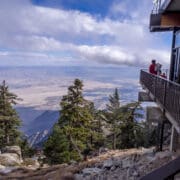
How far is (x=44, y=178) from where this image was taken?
567 inches

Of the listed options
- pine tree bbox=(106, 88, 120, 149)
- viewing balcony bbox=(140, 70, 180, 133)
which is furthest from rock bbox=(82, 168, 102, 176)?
pine tree bbox=(106, 88, 120, 149)

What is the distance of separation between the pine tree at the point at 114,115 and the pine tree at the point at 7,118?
11428 mm

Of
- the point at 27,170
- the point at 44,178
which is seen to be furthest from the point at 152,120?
the point at 27,170

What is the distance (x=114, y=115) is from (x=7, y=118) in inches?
515

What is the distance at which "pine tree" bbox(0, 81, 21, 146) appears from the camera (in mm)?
42438

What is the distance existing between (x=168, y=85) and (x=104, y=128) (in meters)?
37.1

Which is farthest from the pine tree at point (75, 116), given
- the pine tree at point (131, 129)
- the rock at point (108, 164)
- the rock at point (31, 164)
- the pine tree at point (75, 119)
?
the rock at point (108, 164)

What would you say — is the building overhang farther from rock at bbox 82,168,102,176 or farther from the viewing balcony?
rock at bbox 82,168,102,176

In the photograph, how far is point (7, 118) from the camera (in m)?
41.9

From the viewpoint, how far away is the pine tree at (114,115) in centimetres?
4312

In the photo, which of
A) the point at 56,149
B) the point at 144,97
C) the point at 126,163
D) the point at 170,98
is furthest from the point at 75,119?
the point at 170,98

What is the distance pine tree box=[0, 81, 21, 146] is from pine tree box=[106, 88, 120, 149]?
11.4 m

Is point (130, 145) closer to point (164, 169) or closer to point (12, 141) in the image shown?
point (12, 141)

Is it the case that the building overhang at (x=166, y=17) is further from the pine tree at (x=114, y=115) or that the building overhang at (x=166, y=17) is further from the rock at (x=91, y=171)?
the pine tree at (x=114, y=115)
